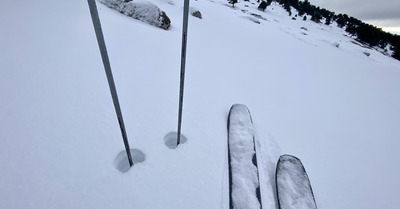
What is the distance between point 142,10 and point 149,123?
15.0 ft

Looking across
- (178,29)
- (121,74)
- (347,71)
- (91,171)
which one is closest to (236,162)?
(91,171)

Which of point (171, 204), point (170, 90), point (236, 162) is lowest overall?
point (171, 204)

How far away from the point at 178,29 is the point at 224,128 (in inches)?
190

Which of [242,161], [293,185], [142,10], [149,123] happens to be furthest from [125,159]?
[142,10]

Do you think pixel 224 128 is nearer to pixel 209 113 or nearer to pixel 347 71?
pixel 209 113

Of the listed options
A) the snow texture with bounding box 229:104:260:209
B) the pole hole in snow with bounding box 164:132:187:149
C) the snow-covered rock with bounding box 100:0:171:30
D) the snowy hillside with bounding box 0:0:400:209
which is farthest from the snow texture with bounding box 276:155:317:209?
the snow-covered rock with bounding box 100:0:171:30

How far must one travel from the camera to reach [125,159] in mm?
2006

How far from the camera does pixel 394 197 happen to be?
229 cm

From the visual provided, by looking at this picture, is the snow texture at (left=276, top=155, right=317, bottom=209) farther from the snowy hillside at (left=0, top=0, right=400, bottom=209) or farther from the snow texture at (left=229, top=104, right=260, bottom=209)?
the snow texture at (left=229, top=104, right=260, bottom=209)

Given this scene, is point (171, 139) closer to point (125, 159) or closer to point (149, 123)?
point (149, 123)

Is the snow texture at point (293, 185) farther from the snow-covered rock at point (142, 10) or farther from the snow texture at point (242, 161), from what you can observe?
the snow-covered rock at point (142, 10)

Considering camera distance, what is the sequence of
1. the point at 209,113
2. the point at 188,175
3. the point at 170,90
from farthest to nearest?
the point at 170,90, the point at 209,113, the point at 188,175

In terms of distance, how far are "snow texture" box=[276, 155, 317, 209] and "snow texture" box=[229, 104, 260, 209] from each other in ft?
0.96

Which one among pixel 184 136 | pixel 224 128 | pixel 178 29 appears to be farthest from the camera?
pixel 178 29
